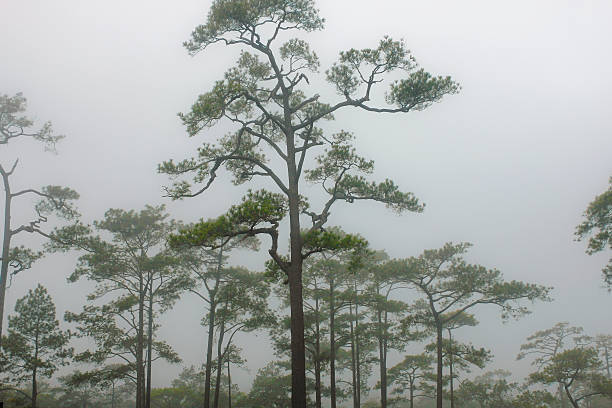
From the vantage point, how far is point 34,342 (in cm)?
2048

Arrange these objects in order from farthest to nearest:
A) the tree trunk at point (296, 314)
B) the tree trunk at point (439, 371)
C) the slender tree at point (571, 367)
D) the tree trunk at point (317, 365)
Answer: the tree trunk at point (317, 365) < the tree trunk at point (439, 371) < the slender tree at point (571, 367) < the tree trunk at point (296, 314)

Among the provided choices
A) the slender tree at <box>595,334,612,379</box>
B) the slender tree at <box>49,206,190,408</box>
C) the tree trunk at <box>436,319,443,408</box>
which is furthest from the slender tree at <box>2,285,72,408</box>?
the slender tree at <box>595,334,612,379</box>

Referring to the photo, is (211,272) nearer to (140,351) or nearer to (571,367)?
(140,351)

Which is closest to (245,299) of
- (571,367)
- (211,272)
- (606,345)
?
(211,272)

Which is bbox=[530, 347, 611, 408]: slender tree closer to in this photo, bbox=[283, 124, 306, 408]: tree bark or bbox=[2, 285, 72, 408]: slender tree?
bbox=[283, 124, 306, 408]: tree bark

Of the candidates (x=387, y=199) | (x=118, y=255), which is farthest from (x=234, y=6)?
(x=118, y=255)

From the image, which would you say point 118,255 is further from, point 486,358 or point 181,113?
point 486,358

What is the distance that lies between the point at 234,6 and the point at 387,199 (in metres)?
6.46

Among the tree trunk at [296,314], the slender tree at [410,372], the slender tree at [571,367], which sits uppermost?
the tree trunk at [296,314]

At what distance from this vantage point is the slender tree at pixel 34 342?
19.5 metres

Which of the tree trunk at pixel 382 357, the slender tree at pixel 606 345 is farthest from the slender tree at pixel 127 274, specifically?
the slender tree at pixel 606 345

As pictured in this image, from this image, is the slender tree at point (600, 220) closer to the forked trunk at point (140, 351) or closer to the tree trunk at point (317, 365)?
the tree trunk at point (317, 365)

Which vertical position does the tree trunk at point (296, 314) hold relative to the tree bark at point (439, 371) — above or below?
above

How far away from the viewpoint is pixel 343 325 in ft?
69.3
